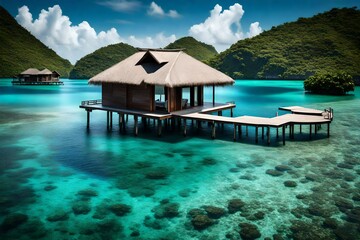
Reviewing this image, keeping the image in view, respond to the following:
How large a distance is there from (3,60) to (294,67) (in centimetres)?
9735

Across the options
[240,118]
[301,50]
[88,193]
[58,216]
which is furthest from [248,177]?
[301,50]

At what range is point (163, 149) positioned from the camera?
655 inches

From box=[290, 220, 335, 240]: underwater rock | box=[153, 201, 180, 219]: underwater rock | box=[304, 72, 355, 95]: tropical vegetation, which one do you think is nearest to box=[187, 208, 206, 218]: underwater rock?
box=[153, 201, 180, 219]: underwater rock

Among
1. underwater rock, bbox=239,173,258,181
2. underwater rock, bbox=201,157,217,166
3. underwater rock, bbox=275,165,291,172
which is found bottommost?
underwater rock, bbox=239,173,258,181

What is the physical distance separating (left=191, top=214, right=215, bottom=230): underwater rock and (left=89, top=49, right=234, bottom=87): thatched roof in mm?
9667

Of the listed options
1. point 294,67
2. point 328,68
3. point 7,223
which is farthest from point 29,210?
point 294,67

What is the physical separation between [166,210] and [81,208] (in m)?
2.47

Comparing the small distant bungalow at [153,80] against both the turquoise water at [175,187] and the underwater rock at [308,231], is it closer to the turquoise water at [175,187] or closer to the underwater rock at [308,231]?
the turquoise water at [175,187]

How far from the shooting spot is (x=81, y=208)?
9641 millimetres

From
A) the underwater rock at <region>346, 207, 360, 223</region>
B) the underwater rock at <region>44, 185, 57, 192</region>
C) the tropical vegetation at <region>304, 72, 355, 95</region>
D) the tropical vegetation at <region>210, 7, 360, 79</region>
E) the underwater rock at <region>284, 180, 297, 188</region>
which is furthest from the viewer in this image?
the tropical vegetation at <region>210, 7, 360, 79</region>

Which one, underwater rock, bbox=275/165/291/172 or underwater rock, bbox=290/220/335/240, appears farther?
underwater rock, bbox=275/165/291/172

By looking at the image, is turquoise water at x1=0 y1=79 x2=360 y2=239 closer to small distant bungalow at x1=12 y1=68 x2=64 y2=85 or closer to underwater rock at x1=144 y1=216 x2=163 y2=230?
underwater rock at x1=144 y1=216 x2=163 y2=230

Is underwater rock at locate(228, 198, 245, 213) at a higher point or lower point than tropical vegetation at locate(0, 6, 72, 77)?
lower

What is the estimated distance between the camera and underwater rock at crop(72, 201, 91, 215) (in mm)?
9367
